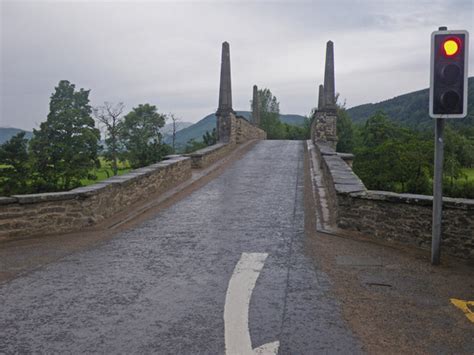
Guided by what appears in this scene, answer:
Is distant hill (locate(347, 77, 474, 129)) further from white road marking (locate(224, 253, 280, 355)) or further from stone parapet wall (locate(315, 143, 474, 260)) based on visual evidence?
white road marking (locate(224, 253, 280, 355))

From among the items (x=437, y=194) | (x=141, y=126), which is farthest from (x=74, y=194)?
(x=141, y=126)

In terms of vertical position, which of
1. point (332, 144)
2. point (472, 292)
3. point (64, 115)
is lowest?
point (472, 292)

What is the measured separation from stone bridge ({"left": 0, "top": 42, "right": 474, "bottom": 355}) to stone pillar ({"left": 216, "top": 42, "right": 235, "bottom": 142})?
12446mm

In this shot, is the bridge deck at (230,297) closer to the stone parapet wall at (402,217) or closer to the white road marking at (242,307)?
the white road marking at (242,307)

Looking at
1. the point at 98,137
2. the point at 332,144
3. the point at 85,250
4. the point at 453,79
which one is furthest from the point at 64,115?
the point at 453,79

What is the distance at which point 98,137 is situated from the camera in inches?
1965

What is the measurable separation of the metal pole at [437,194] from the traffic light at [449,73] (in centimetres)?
33

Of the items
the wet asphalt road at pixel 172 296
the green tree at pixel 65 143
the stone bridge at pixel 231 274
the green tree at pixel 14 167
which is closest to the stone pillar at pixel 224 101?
the stone bridge at pixel 231 274

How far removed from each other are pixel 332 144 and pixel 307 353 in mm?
19795

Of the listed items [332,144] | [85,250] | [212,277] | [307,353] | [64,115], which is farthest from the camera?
[64,115]

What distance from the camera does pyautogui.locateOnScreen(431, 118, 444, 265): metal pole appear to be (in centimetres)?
587

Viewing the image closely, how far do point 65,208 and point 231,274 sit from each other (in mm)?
3936

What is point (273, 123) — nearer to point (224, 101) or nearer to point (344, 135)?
point (344, 135)

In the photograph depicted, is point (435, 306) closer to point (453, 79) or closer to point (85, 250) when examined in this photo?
point (453, 79)
